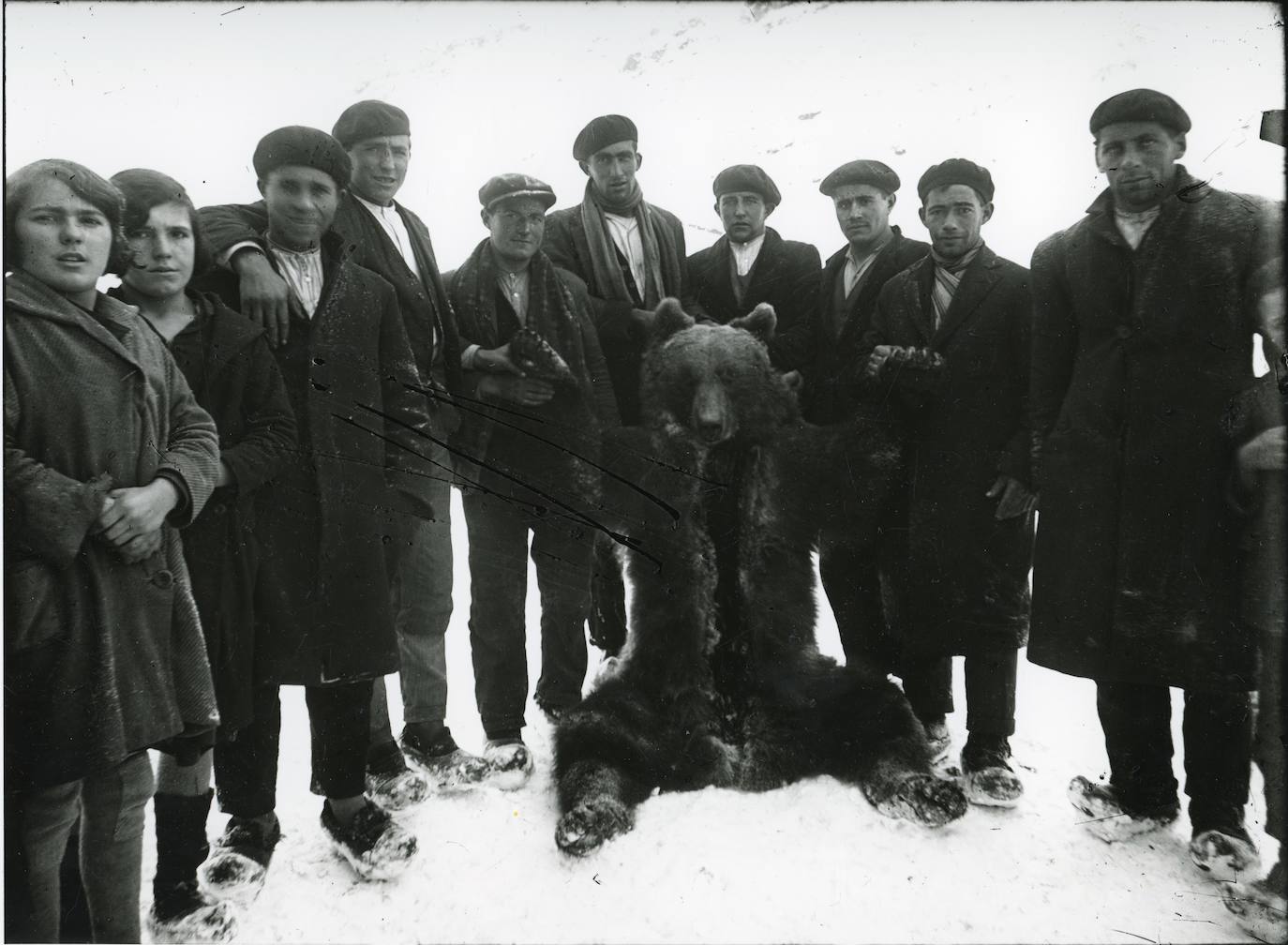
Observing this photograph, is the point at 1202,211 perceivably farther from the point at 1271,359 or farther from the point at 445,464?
the point at 445,464

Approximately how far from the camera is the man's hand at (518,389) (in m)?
2.91

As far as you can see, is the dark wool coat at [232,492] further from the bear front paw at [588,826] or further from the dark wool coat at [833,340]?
the dark wool coat at [833,340]

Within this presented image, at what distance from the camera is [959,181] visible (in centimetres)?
284

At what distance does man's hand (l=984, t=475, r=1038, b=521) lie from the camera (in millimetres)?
2826

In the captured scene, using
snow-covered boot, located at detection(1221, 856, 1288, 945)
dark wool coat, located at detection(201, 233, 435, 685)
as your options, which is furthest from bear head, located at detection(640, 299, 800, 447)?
snow-covered boot, located at detection(1221, 856, 1288, 945)

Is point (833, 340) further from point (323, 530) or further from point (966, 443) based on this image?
point (323, 530)

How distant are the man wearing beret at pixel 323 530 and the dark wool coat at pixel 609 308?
61 centimetres

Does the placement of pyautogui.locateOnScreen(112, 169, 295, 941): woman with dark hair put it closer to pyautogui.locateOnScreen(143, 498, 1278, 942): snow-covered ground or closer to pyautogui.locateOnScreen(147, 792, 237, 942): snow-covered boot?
pyautogui.locateOnScreen(147, 792, 237, 942): snow-covered boot

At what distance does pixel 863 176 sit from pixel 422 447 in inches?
68.2

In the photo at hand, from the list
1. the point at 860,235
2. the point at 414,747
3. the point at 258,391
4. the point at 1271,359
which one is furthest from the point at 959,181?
the point at 414,747

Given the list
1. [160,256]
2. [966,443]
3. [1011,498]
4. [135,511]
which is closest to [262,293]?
[160,256]

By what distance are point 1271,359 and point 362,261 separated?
282 centimetres

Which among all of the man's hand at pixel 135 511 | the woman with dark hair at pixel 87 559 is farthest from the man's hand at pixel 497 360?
the man's hand at pixel 135 511

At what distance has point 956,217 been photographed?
2.86 meters
